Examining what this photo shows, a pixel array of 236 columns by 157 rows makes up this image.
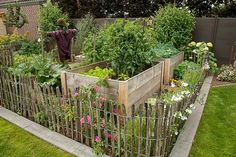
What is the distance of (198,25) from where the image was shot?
25.8 ft

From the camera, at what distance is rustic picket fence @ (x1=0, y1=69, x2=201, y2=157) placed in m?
2.53

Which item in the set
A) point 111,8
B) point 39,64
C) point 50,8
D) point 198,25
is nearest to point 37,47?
point 50,8

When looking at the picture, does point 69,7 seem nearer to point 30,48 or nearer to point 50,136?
point 30,48

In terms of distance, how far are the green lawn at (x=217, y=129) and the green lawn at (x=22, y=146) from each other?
1.94 metres

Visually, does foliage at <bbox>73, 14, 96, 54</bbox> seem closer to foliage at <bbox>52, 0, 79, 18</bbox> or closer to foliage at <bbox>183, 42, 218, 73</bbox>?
foliage at <bbox>52, 0, 79, 18</bbox>

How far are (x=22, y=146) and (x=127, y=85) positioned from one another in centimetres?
178

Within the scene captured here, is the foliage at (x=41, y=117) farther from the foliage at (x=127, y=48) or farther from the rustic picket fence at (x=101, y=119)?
the foliage at (x=127, y=48)

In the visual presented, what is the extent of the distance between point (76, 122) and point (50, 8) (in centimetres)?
844

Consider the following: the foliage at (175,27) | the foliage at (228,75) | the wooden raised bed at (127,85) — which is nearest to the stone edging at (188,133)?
the wooden raised bed at (127,85)

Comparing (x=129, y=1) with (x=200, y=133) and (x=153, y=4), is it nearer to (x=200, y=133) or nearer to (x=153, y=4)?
(x=153, y=4)

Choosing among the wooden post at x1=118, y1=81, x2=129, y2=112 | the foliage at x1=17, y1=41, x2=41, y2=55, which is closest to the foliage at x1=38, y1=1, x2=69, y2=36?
the foliage at x1=17, y1=41, x2=41, y2=55

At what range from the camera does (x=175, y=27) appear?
7102 millimetres

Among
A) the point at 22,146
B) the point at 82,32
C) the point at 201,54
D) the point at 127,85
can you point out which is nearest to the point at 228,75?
the point at 201,54

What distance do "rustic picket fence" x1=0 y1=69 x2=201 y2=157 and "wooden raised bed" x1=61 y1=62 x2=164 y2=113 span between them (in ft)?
1.39
